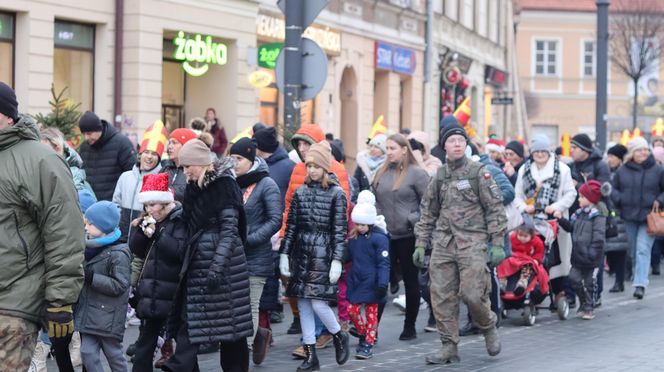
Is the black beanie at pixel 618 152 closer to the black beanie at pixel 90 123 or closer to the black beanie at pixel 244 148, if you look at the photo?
the black beanie at pixel 90 123

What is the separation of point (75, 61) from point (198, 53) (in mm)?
2997

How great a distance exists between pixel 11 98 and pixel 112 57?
16.7 m

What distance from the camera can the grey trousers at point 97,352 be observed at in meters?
8.48

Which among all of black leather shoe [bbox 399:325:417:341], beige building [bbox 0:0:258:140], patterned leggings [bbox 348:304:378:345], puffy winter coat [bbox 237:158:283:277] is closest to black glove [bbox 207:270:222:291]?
puffy winter coat [bbox 237:158:283:277]

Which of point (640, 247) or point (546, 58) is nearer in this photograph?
point (640, 247)

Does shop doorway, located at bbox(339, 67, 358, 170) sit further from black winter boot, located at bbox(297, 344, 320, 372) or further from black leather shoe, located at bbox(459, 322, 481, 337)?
black winter boot, located at bbox(297, 344, 320, 372)

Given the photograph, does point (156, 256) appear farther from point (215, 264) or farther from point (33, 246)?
point (33, 246)

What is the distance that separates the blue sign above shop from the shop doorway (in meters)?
1.38

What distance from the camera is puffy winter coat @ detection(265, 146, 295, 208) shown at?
12125 millimetres

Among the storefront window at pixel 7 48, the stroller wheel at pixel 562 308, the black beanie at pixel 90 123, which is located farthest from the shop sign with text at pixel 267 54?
the black beanie at pixel 90 123

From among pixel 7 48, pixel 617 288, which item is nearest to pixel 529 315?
pixel 617 288

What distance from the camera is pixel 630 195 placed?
16938 millimetres

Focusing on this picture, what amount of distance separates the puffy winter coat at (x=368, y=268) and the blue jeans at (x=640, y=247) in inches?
226

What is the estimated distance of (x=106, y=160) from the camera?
12.7 m
